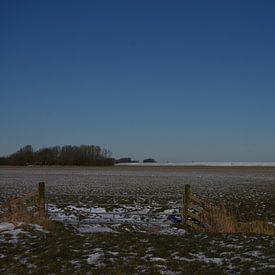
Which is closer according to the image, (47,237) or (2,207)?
(47,237)

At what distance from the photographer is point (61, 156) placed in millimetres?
162625

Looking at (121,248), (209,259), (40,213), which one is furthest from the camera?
(40,213)

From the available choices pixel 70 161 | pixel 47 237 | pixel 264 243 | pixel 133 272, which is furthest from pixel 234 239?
pixel 70 161

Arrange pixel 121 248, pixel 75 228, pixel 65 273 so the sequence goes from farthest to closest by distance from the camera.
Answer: pixel 75 228 → pixel 121 248 → pixel 65 273

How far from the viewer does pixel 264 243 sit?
11.0 m

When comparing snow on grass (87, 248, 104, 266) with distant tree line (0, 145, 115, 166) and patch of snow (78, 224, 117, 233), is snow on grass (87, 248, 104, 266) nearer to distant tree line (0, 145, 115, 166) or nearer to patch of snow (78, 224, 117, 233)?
patch of snow (78, 224, 117, 233)

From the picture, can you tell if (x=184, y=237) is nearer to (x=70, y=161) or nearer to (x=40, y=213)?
(x=40, y=213)

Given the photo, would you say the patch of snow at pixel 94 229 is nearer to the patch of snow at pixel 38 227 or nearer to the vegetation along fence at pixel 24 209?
the patch of snow at pixel 38 227

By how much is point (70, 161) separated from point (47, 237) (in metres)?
147

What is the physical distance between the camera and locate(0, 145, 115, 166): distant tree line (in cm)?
15688

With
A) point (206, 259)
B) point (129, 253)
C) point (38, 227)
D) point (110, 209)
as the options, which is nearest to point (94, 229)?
point (38, 227)

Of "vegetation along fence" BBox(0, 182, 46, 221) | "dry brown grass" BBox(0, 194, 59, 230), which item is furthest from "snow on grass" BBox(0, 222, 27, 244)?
"vegetation along fence" BBox(0, 182, 46, 221)

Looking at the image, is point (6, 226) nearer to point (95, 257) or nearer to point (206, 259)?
point (95, 257)

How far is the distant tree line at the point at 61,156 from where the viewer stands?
515 ft
